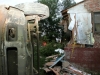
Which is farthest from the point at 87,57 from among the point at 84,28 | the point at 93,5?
the point at 93,5

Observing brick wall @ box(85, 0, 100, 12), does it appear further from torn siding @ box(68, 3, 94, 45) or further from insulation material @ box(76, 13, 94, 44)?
insulation material @ box(76, 13, 94, 44)

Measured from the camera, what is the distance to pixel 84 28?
44.5 feet

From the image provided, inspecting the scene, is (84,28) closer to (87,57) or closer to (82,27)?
(82,27)

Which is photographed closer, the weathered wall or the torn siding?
the weathered wall

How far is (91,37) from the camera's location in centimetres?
1352

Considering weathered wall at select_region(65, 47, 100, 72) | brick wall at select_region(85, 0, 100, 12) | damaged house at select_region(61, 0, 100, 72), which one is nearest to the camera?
weathered wall at select_region(65, 47, 100, 72)

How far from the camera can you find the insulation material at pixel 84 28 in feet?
44.3

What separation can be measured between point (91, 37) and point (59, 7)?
3039 centimetres

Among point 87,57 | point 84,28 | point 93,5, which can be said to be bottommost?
point 87,57

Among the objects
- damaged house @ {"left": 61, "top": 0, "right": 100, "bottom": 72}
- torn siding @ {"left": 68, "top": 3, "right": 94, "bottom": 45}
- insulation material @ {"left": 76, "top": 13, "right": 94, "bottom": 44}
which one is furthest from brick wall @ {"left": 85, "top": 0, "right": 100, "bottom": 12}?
insulation material @ {"left": 76, "top": 13, "right": 94, "bottom": 44}

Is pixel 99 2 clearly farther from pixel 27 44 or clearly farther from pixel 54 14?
pixel 54 14

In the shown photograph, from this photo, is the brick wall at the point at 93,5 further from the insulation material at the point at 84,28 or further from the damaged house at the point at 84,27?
the insulation material at the point at 84,28

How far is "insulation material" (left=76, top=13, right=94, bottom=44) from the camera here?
13492mm

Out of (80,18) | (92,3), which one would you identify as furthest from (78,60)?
(92,3)
